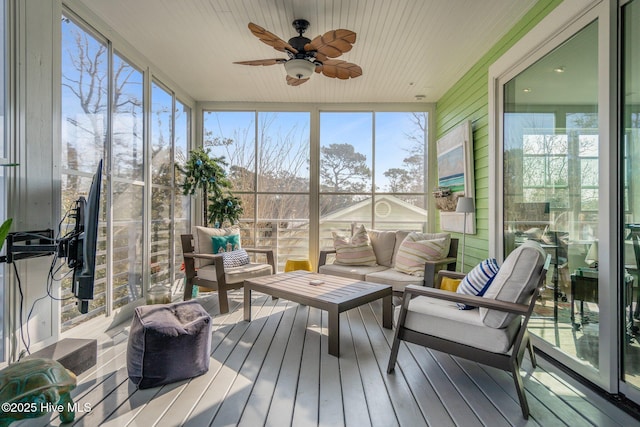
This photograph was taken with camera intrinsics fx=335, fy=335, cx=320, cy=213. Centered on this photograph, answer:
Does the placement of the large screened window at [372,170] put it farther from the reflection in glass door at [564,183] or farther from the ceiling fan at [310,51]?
the reflection in glass door at [564,183]

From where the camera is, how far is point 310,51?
2.80m

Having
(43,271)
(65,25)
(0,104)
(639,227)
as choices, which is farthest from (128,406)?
(639,227)

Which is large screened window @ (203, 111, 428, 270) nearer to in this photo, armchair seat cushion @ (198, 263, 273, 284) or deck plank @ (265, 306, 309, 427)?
armchair seat cushion @ (198, 263, 273, 284)

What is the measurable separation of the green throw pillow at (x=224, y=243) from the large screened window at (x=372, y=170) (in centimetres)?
157

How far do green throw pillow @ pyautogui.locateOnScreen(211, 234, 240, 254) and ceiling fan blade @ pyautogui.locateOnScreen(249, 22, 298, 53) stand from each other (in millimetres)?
2320

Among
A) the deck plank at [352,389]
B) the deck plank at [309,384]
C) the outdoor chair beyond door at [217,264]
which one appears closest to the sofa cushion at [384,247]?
the outdoor chair beyond door at [217,264]

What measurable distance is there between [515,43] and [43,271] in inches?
165

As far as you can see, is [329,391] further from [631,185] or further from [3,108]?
[3,108]

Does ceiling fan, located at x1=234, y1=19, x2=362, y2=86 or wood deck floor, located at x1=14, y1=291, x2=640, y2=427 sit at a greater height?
ceiling fan, located at x1=234, y1=19, x2=362, y2=86

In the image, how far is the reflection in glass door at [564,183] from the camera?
2188 millimetres

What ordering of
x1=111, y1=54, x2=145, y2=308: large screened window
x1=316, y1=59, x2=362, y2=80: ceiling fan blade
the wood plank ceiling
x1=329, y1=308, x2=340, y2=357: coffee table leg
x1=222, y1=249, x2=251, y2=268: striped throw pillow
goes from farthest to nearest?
1. x1=222, y1=249, x2=251, y2=268: striped throw pillow
2. x1=111, y1=54, x2=145, y2=308: large screened window
3. x1=316, y1=59, x2=362, y2=80: ceiling fan blade
4. the wood plank ceiling
5. x1=329, y1=308, x2=340, y2=357: coffee table leg

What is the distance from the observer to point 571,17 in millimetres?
2311

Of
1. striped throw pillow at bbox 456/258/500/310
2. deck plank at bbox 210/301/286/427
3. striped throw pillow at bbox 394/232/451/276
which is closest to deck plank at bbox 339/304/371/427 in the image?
deck plank at bbox 210/301/286/427

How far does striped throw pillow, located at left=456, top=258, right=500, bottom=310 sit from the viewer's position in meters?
2.15
